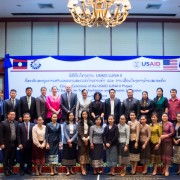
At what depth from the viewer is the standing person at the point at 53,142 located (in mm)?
7668

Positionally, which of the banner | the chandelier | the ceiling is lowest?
the banner

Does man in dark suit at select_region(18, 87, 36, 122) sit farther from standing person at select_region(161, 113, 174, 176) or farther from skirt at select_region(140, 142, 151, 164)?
standing person at select_region(161, 113, 174, 176)

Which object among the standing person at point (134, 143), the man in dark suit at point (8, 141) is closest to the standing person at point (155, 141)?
the standing person at point (134, 143)

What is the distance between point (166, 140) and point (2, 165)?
126 inches

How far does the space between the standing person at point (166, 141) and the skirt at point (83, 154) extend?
56.3 inches

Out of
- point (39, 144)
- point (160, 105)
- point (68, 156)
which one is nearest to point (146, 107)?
point (160, 105)

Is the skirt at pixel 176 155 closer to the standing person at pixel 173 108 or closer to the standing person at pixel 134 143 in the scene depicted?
the standing person at pixel 173 108

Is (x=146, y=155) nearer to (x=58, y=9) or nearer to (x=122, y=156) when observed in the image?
(x=122, y=156)

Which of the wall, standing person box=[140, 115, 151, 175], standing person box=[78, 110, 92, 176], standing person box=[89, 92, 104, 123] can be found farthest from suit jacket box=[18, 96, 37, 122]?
the wall

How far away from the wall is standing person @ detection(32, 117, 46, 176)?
12.5 ft

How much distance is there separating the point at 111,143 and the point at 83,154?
575 mm

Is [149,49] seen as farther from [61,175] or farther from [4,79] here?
[61,175]

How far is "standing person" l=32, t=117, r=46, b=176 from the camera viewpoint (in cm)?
760

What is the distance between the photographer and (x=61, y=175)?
761 centimetres
